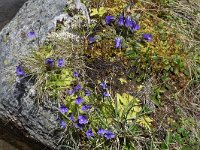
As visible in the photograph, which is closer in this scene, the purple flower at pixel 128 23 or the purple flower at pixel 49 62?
the purple flower at pixel 49 62

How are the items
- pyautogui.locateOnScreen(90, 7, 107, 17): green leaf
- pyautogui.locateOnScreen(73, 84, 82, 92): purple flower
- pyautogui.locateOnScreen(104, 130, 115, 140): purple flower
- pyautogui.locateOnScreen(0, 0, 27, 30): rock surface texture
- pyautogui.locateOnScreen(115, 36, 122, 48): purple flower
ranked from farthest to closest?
1. pyautogui.locateOnScreen(0, 0, 27, 30): rock surface texture
2. pyautogui.locateOnScreen(90, 7, 107, 17): green leaf
3. pyautogui.locateOnScreen(115, 36, 122, 48): purple flower
4. pyautogui.locateOnScreen(73, 84, 82, 92): purple flower
5. pyautogui.locateOnScreen(104, 130, 115, 140): purple flower

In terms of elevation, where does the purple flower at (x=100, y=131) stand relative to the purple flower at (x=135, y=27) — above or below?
below

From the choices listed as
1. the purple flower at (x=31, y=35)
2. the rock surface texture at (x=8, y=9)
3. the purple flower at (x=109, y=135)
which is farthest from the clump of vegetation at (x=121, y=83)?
the rock surface texture at (x=8, y=9)

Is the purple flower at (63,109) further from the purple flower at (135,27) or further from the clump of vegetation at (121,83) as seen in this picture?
the purple flower at (135,27)

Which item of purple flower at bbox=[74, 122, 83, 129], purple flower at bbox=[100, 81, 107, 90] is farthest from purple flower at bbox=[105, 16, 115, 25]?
purple flower at bbox=[74, 122, 83, 129]

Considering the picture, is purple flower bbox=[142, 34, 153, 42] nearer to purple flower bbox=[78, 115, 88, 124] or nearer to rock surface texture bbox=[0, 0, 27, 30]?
purple flower bbox=[78, 115, 88, 124]

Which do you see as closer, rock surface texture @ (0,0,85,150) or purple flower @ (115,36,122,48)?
rock surface texture @ (0,0,85,150)
